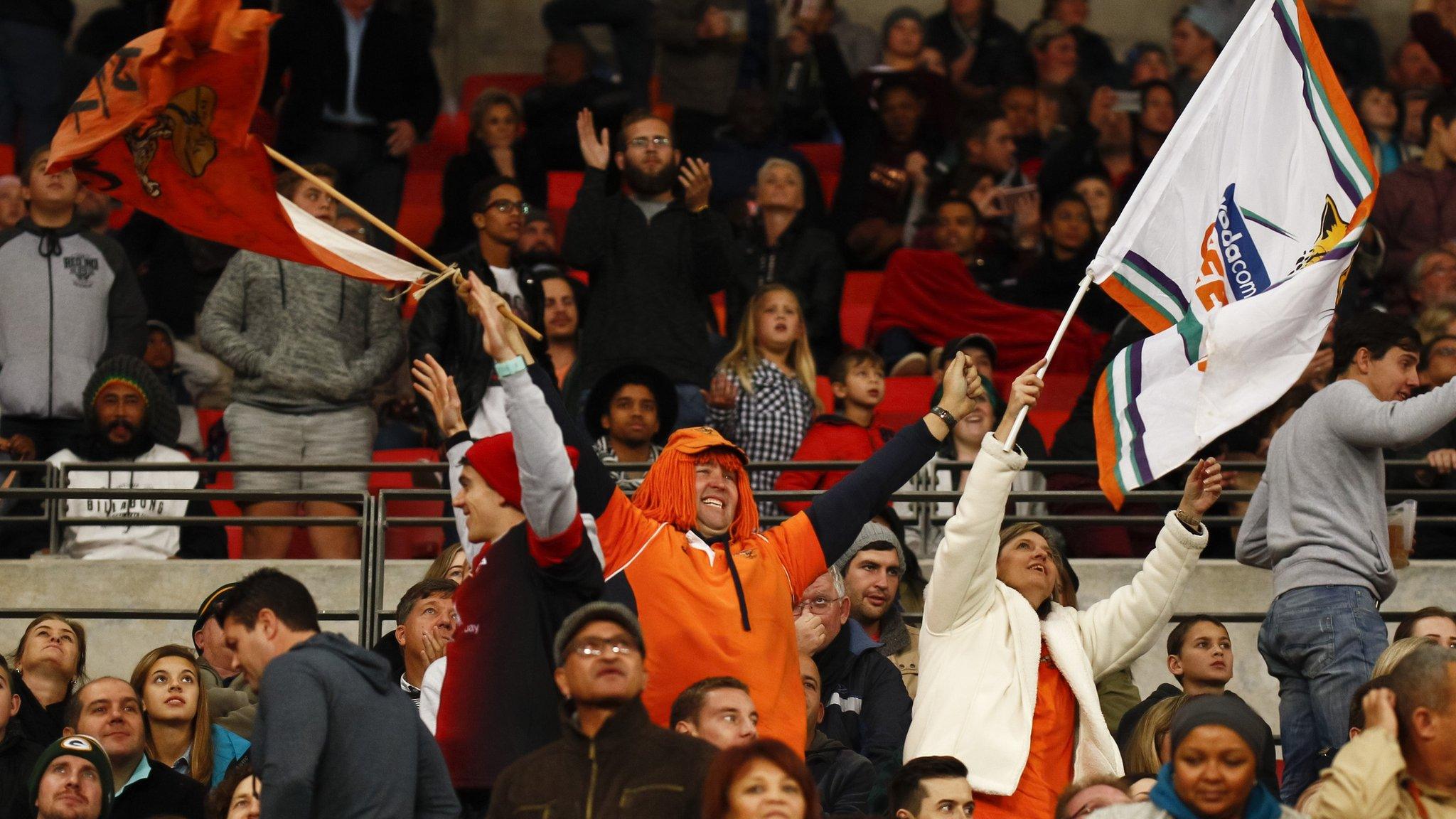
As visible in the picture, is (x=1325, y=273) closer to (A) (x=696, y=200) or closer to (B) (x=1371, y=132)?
(A) (x=696, y=200)

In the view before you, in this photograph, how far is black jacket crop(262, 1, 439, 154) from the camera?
1477 centimetres

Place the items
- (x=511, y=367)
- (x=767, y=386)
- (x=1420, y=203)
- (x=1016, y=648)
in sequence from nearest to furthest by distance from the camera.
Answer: (x=511, y=367), (x=1016, y=648), (x=767, y=386), (x=1420, y=203)

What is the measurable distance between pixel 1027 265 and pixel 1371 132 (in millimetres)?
3051

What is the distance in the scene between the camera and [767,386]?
36.5 ft

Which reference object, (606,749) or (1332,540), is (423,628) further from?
(1332,540)

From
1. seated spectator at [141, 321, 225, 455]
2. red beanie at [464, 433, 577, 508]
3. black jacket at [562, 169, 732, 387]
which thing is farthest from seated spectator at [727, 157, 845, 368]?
red beanie at [464, 433, 577, 508]

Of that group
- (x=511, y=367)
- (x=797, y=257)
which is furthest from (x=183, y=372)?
(x=511, y=367)

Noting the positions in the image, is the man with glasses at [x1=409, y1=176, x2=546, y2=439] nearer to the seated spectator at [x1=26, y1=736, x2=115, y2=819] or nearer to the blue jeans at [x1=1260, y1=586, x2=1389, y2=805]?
the seated spectator at [x1=26, y1=736, x2=115, y2=819]

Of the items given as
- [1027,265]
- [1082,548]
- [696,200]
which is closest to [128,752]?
[696,200]

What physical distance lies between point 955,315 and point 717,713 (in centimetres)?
681

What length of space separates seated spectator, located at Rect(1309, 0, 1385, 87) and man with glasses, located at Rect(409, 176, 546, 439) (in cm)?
814

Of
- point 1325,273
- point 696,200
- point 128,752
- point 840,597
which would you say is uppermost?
point 696,200

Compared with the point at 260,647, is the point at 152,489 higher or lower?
higher

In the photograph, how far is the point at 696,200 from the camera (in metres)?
11.1
